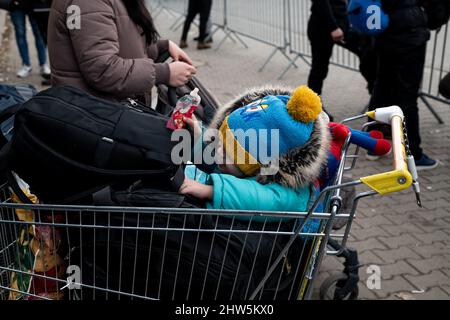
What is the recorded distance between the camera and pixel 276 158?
2166mm

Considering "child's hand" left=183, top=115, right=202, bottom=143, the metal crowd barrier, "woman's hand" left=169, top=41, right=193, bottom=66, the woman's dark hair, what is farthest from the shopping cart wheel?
the metal crowd barrier

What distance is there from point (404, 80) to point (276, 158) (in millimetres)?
2774

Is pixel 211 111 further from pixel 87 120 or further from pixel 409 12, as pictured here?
pixel 409 12

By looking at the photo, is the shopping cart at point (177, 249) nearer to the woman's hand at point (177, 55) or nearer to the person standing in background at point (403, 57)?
the woman's hand at point (177, 55)

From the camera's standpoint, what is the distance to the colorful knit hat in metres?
2.10

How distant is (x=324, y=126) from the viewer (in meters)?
2.21

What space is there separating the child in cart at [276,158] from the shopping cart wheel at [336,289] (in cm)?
79

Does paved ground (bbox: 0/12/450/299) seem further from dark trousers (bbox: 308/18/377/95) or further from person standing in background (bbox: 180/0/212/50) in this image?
person standing in background (bbox: 180/0/212/50)

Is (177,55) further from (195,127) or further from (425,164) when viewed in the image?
(425,164)

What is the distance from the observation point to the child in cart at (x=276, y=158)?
2.12 meters

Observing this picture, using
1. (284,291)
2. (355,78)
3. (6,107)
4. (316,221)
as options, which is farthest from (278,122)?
(355,78)

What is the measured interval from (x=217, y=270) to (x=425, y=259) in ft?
6.33

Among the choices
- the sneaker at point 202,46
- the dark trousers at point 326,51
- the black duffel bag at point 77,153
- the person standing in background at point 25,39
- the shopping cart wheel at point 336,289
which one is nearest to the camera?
the black duffel bag at point 77,153

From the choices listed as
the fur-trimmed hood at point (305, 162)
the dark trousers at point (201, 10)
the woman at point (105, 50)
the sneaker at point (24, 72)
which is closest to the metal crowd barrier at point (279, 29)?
the dark trousers at point (201, 10)
